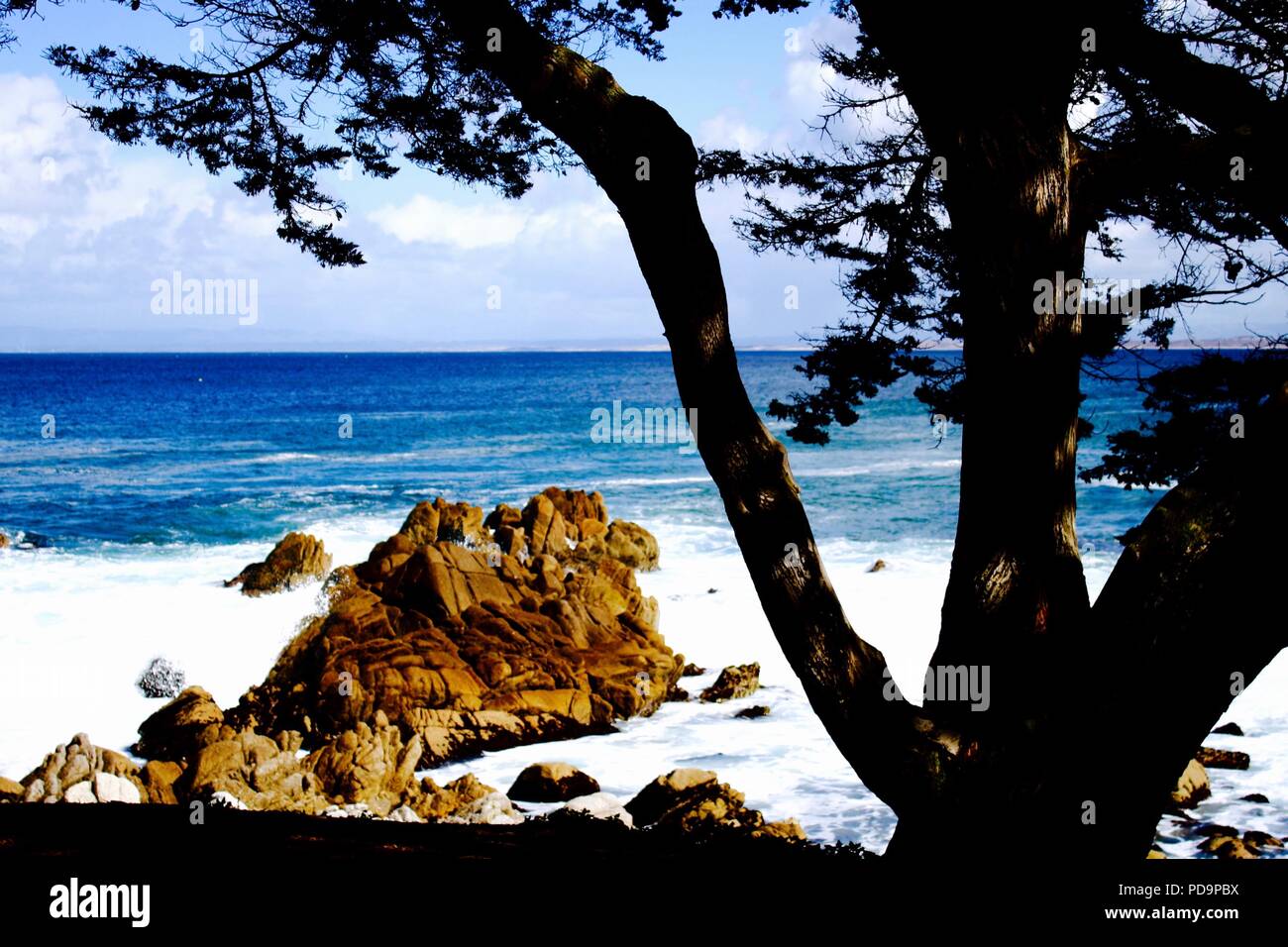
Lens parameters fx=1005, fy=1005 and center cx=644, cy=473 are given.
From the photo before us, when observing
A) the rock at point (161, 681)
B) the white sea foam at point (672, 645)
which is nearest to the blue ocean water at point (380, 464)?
the white sea foam at point (672, 645)

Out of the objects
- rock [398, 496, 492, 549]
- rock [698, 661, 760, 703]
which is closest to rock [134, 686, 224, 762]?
rock [698, 661, 760, 703]

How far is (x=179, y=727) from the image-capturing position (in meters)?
9.95

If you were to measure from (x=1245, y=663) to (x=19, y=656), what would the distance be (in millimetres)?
14347

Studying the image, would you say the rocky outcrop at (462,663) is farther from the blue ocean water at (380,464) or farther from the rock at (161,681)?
the blue ocean water at (380,464)

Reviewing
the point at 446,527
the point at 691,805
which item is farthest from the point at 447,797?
the point at 446,527

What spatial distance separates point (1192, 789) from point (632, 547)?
11.5 m

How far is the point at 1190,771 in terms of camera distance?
8391mm

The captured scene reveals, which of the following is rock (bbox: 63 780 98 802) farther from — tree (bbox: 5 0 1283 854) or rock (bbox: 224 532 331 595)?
rock (bbox: 224 532 331 595)

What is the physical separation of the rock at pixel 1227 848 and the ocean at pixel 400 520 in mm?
172

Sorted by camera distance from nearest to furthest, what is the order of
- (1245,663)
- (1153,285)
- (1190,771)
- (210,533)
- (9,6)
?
(1245,663)
(9,6)
(1153,285)
(1190,771)
(210,533)

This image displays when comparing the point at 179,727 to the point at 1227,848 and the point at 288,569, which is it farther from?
the point at 1227,848

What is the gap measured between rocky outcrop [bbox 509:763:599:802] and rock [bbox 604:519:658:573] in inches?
391
